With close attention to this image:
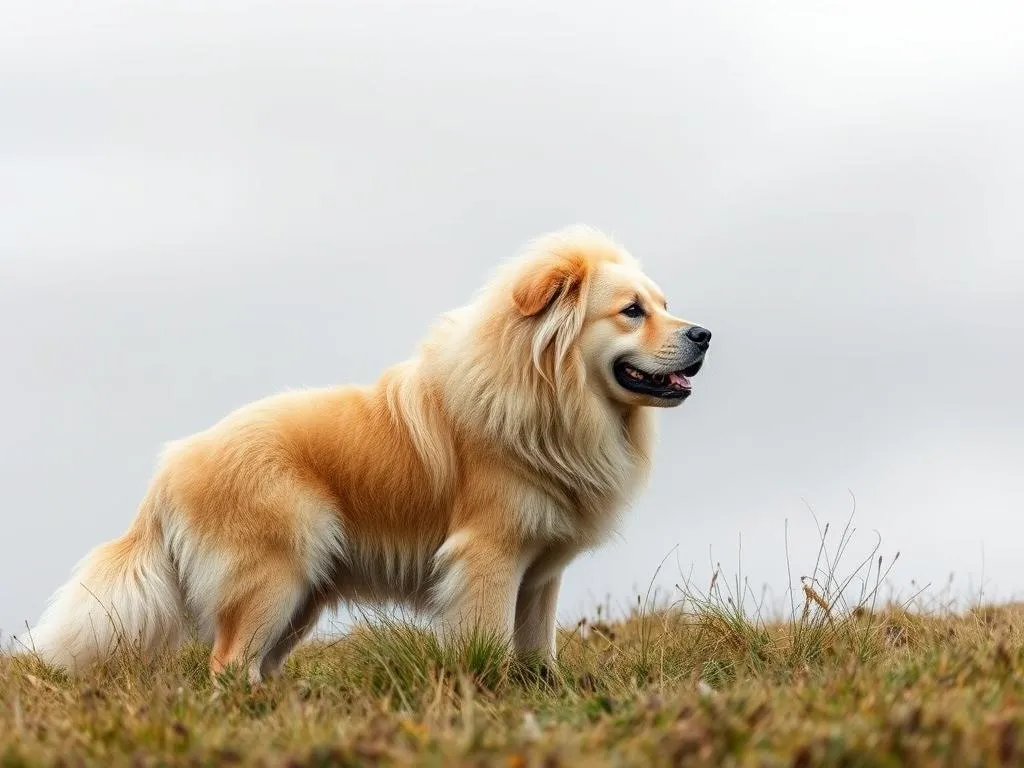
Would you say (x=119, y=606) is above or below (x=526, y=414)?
below

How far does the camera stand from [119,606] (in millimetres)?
6211

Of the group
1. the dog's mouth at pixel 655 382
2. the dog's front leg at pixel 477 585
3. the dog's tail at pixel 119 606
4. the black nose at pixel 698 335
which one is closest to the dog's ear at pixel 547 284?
the dog's mouth at pixel 655 382

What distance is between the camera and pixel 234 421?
6.32 meters

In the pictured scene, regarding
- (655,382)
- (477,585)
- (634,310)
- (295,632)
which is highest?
(634,310)

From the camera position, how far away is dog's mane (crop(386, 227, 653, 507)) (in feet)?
19.6

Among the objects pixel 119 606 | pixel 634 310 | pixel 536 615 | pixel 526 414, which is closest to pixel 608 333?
pixel 634 310

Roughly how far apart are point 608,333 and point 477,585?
4.97ft

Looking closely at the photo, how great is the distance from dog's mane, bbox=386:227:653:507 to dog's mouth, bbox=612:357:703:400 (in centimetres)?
20

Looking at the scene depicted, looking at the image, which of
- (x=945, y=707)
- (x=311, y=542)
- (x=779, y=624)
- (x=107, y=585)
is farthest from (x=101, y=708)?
(x=779, y=624)

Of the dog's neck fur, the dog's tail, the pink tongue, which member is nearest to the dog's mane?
the dog's neck fur

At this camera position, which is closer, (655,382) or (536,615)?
(655,382)

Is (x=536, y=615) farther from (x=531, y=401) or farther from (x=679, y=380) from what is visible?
(x=679, y=380)

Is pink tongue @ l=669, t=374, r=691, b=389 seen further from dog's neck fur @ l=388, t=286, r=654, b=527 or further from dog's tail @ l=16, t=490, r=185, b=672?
dog's tail @ l=16, t=490, r=185, b=672

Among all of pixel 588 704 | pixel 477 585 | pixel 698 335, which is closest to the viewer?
pixel 588 704
